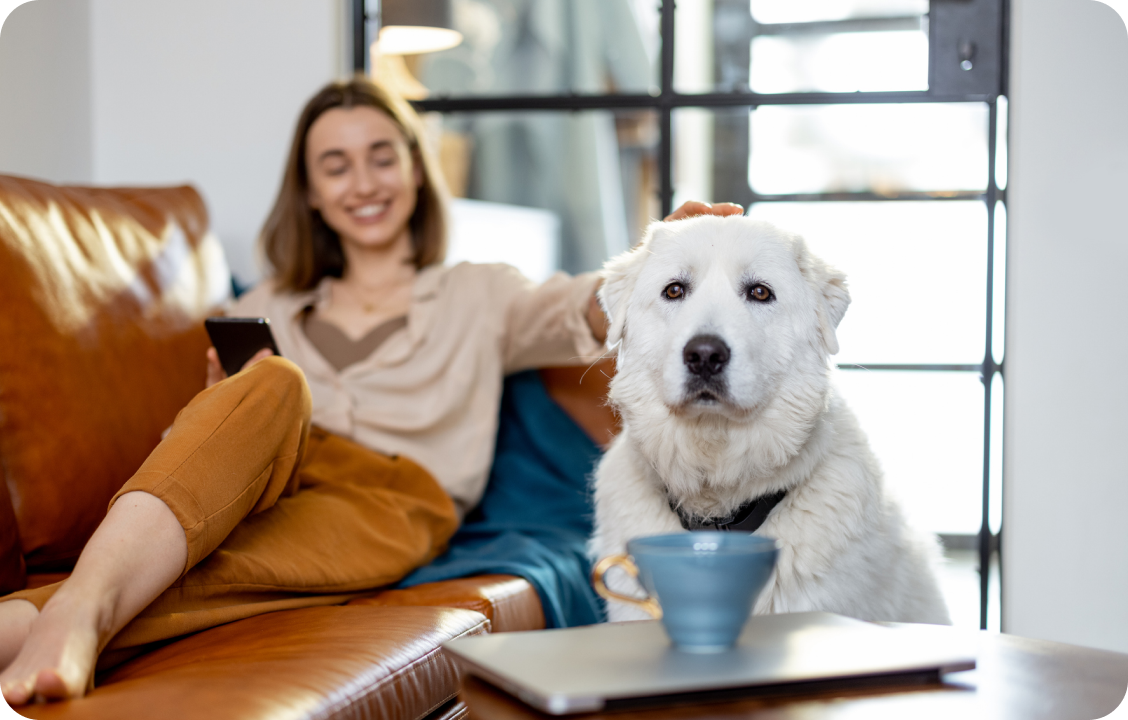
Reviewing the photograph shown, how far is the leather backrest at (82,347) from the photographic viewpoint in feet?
5.26

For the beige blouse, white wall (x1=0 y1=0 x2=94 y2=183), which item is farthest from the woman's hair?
white wall (x1=0 y1=0 x2=94 y2=183)

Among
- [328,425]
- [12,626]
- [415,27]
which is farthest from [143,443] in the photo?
[415,27]

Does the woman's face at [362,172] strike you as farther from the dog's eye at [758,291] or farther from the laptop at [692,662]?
the laptop at [692,662]

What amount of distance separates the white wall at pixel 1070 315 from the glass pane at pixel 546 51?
1066 millimetres

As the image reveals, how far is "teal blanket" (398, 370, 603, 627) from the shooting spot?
1896 millimetres

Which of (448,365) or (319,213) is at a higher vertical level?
(319,213)

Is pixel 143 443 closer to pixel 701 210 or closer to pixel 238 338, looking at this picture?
pixel 238 338

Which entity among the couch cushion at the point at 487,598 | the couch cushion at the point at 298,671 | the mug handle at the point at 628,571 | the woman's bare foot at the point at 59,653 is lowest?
the couch cushion at the point at 487,598

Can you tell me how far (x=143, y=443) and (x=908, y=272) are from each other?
2168 mm

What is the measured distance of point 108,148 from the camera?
9.24 feet

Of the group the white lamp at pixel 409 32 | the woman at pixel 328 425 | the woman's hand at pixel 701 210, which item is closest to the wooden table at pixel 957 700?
the woman at pixel 328 425

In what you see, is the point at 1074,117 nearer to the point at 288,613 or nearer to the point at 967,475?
the point at 967,475

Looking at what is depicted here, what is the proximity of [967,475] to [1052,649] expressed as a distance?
1956mm

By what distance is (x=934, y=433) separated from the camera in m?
2.74
